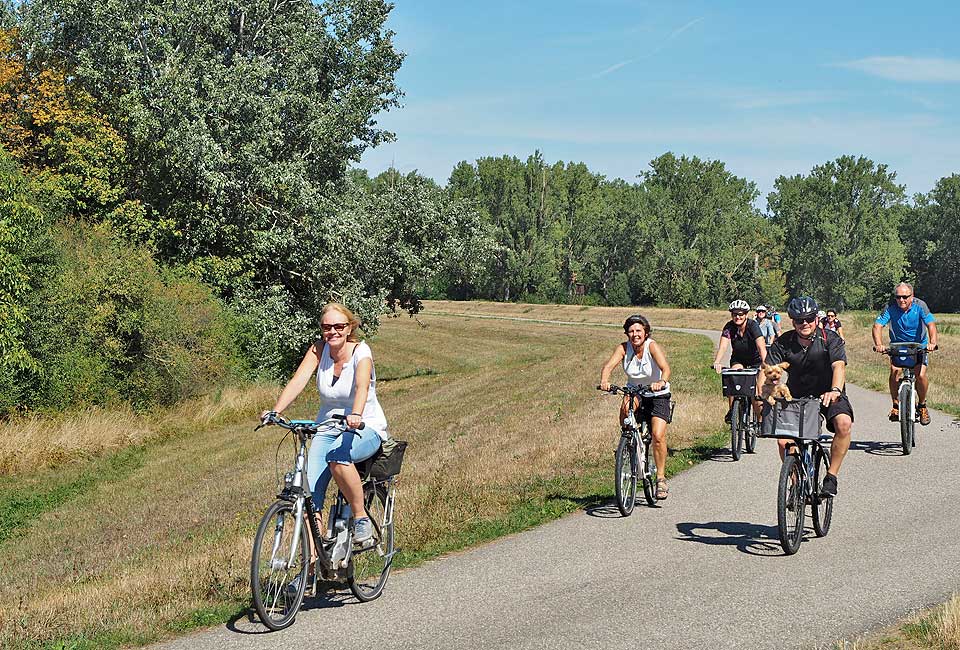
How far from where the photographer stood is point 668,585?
737 centimetres

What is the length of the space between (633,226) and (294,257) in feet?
249

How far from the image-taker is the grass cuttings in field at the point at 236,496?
7711 mm

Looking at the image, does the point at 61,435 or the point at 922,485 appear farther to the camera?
the point at 61,435

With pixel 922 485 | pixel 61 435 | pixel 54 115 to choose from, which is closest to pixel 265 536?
pixel 922 485

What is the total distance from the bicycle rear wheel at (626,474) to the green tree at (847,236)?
293ft

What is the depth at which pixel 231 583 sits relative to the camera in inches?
312

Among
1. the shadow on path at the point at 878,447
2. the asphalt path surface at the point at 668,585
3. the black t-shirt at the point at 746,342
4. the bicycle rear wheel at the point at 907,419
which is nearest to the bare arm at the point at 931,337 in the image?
the bicycle rear wheel at the point at 907,419

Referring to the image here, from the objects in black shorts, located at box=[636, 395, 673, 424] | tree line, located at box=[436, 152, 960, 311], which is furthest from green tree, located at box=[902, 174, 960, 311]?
black shorts, located at box=[636, 395, 673, 424]

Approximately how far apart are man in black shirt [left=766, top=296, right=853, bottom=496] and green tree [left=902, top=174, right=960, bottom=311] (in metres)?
107

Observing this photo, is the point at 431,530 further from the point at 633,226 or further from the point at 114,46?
the point at 633,226

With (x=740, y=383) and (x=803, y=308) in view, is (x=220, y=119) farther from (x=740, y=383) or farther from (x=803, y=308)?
(x=803, y=308)

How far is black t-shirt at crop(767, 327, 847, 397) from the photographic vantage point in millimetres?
8609

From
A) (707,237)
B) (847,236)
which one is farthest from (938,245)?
(707,237)

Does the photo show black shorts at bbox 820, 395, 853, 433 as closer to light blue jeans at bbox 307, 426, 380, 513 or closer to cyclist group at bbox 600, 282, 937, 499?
cyclist group at bbox 600, 282, 937, 499
